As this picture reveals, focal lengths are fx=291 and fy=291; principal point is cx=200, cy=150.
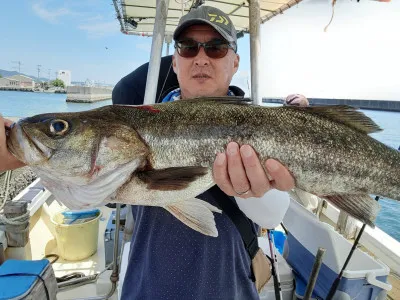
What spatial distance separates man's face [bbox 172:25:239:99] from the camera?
8.02ft

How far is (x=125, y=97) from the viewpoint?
393 centimetres

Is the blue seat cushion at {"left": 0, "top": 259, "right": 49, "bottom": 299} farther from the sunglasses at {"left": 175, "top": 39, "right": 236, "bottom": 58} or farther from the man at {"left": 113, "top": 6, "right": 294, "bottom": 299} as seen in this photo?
the sunglasses at {"left": 175, "top": 39, "right": 236, "bottom": 58}

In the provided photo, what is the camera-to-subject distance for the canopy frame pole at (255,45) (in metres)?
4.88

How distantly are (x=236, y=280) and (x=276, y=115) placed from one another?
1.20 meters

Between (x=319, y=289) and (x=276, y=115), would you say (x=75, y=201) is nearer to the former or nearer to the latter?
(x=276, y=115)

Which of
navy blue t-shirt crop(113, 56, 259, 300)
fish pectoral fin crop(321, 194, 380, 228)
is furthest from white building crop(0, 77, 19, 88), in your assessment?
fish pectoral fin crop(321, 194, 380, 228)

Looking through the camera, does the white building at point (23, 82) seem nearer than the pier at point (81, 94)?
No

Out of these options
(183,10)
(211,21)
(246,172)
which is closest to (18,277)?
(246,172)

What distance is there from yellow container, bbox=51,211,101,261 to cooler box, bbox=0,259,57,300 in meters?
1.49

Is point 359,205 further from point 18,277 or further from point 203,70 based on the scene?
point 18,277

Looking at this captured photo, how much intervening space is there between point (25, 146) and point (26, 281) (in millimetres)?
2171

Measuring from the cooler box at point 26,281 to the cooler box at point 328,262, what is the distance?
9.89ft

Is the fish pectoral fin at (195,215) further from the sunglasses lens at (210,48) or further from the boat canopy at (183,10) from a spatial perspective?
the boat canopy at (183,10)

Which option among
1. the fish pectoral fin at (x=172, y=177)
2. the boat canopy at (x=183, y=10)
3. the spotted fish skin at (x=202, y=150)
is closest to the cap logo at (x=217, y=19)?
the spotted fish skin at (x=202, y=150)
